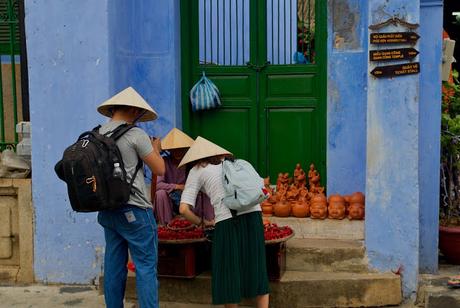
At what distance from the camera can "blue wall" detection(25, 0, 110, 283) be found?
5.89 m

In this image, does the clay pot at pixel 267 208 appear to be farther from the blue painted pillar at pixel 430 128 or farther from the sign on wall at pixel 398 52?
the sign on wall at pixel 398 52

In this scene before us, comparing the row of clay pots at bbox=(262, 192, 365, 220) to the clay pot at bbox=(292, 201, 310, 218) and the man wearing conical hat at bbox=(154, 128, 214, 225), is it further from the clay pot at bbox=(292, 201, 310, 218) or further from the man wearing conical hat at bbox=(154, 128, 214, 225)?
the man wearing conical hat at bbox=(154, 128, 214, 225)

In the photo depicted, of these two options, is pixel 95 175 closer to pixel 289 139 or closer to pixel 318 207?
pixel 318 207

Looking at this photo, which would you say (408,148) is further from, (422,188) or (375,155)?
(422,188)

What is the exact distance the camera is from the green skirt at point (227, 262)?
4695mm

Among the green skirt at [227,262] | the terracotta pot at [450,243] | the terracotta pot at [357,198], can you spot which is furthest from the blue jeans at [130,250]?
the terracotta pot at [450,243]

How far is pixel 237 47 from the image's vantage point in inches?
263

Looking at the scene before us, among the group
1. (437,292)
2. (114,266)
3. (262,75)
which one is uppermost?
(262,75)

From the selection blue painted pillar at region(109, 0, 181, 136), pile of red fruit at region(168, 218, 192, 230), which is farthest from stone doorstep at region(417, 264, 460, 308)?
blue painted pillar at region(109, 0, 181, 136)

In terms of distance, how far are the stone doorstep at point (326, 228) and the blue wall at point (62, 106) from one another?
5.95 feet

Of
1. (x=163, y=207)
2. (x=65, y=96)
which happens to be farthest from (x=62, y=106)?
(x=163, y=207)

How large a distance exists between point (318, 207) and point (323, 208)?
5 centimetres

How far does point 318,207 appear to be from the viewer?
5977 mm

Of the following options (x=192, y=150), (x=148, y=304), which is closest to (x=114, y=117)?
(x=192, y=150)
